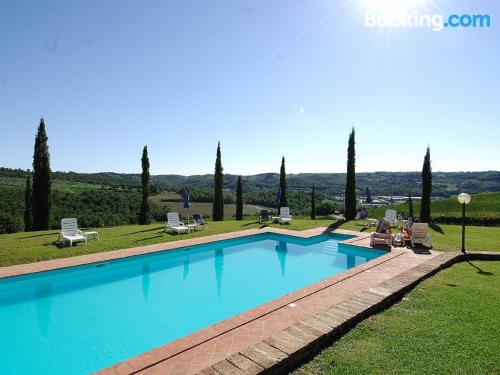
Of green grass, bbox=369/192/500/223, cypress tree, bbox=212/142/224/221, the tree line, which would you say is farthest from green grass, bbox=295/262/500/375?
green grass, bbox=369/192/500/223

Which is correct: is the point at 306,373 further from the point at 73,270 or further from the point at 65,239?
the point at 65,239

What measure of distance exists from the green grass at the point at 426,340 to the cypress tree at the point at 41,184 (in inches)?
796

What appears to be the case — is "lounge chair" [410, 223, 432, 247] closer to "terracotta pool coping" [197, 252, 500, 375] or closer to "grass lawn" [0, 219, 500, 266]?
"grass lawn" [0, 219, 500, 266]

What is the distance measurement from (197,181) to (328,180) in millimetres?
59032

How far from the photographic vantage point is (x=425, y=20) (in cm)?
1016

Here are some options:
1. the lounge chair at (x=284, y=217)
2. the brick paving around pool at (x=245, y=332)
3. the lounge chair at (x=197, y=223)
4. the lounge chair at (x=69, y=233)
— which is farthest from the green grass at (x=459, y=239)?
the lounge chair at (x=69, y=233)

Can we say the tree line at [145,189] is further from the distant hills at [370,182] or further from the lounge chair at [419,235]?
the distant hills at [370,182]

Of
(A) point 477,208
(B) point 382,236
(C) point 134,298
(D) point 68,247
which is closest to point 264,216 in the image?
(B) point 382,236

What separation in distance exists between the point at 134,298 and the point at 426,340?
21.7ft

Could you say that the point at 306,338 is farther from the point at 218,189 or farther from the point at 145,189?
the point at 218,189

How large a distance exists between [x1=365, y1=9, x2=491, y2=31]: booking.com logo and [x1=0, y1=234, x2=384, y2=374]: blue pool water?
8.35m

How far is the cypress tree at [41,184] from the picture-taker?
18516mm

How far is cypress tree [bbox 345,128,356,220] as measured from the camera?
71.3ft

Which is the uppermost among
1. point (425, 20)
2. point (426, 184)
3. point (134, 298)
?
point (425, 20)
